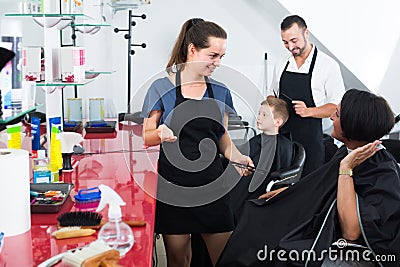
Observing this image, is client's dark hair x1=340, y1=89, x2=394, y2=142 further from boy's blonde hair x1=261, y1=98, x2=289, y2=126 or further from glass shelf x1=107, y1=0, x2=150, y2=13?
glass shelf x1=107, y1=0, x2=150, y2=13

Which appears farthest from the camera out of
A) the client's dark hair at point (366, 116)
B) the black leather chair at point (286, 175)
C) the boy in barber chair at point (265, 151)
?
the boy in barber chair at point (265, 151)

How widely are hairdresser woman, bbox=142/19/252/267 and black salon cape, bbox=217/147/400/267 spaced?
0.37 ft

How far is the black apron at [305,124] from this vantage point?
10.6 feet

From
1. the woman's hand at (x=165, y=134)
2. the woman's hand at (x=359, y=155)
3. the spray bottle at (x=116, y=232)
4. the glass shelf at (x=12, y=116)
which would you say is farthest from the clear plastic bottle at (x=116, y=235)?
the woman's hand at (x=359, y=155)

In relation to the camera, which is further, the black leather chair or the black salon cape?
the black leather chair

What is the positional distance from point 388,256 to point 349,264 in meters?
0.13

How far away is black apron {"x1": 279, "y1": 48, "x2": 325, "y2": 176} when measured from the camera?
3.23 metres

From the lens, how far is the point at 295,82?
333 cm

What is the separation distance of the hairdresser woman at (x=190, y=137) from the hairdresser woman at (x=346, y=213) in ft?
0.51

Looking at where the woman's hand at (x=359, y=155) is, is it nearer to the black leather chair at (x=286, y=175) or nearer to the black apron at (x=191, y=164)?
the black apron at (x=191, y=164)

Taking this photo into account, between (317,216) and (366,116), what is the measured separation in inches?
15.6

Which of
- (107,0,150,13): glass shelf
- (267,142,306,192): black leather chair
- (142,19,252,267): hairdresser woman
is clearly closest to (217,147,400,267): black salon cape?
(142,19,252,267): hairdresser woman

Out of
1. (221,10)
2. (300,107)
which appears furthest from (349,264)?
(221,10)

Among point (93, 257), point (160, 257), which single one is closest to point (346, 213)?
point (93, 257)
